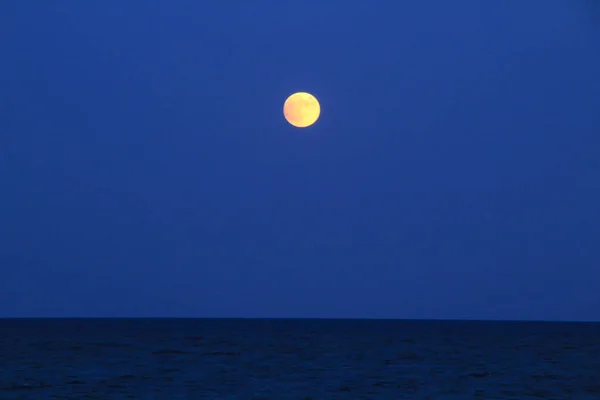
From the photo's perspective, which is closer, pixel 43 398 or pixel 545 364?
pixel 43 398

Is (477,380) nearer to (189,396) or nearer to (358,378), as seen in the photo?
(358,378)

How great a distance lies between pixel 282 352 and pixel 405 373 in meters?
15.3

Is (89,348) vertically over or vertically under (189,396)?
over

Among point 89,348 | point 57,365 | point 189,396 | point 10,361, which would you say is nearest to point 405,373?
point 189,396

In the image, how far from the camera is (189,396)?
25.2 meters

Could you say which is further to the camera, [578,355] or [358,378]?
[578,355]

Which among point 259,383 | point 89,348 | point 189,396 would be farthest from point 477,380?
point 89,348

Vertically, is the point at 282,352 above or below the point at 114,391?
above

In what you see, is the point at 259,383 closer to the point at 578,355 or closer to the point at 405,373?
the point at 405,373

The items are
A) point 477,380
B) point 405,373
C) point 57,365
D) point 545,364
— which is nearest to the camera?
point 477,380

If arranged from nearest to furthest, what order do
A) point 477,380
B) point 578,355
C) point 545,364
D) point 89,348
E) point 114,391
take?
point 114,391 → point 477,380 → point 545,364 → point 578,355 → point 89,348

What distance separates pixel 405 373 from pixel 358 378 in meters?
3.37

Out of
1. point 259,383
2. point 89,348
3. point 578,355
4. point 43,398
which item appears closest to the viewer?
point 43,398

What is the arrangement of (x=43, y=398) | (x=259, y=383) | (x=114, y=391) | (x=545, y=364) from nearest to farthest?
1. (x=43, y=398)
2. (x=114, y=391)
3. (x=259, y=383)
4. (x=545, y=364)
